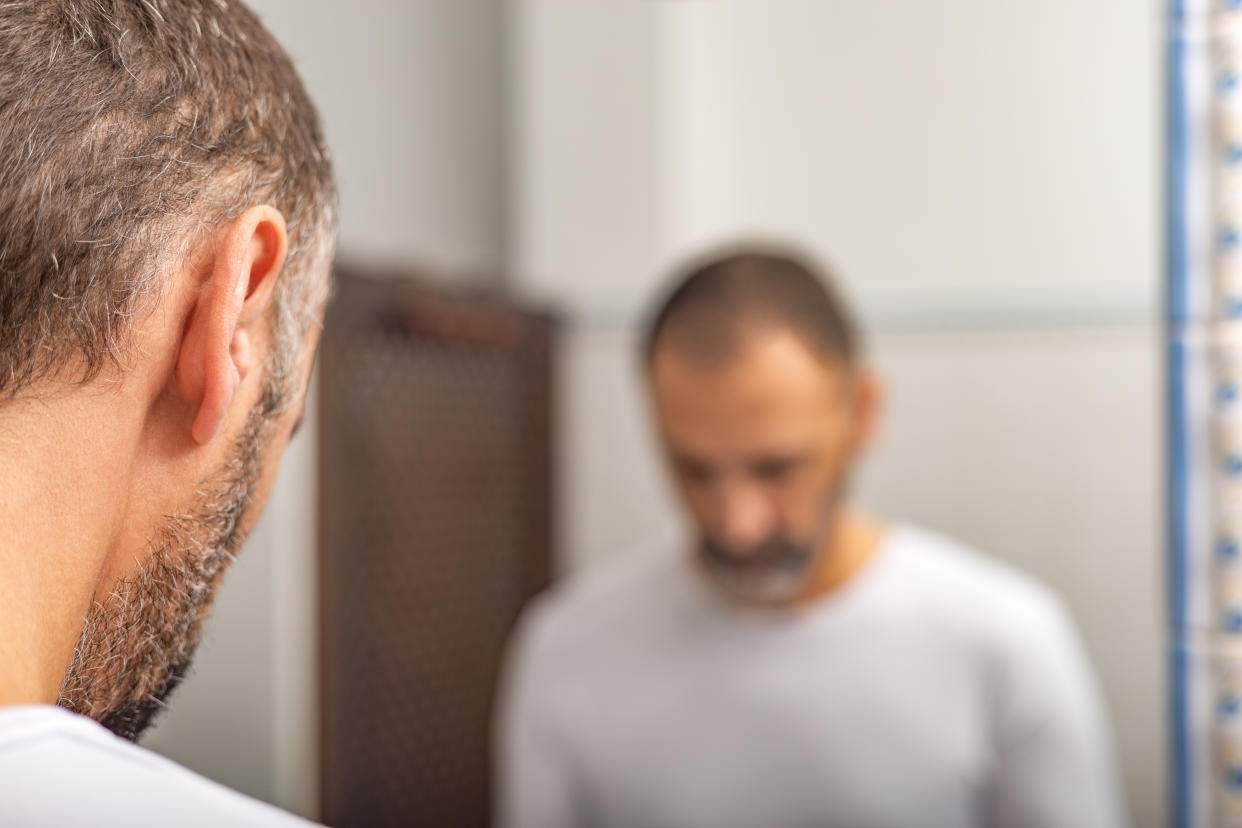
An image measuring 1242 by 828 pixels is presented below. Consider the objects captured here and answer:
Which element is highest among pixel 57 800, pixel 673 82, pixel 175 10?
pixel 673 82

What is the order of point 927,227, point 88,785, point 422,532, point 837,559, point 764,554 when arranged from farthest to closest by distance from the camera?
point 927,227
point 422,532
point 837,559
point 764,554
point 88,785

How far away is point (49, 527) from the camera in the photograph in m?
0.42

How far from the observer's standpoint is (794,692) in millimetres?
1266

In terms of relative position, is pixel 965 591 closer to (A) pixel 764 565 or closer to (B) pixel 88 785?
(A) pixel 764 565

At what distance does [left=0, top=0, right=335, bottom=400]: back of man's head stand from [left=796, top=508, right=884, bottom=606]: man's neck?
950 mm

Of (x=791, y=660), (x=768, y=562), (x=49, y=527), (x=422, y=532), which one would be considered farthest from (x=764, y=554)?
(x=49, y=527)

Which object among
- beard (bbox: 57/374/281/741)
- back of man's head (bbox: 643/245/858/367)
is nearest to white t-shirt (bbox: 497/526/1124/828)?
back of man's head (bbox: 643/245/858/367)

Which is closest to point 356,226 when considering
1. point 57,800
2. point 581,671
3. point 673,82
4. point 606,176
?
point 606,176

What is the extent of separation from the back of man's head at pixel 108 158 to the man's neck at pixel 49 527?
17 mm

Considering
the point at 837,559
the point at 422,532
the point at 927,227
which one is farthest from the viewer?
the point at 927,227

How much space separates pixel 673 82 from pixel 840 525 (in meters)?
0.86

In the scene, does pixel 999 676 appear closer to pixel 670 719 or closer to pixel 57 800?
pixel 670 719

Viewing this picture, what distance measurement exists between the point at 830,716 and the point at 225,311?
3.14 ft

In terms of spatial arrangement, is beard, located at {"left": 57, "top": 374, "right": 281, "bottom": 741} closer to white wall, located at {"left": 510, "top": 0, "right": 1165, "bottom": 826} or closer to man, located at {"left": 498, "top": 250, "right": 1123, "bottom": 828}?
man, located at {"left": 498, "top": 250, "right": 1123, "bottom": 828}
